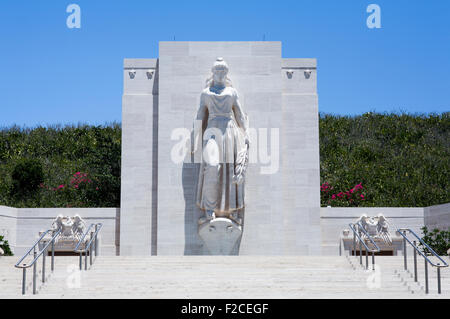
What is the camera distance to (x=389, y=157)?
26.2 metres

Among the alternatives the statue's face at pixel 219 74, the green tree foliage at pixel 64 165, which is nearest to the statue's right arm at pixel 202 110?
the statue's face at pixel 219 74

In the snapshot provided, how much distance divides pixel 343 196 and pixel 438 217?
20.3 feet

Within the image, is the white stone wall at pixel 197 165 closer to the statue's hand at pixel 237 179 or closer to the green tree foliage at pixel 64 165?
the statue's hand at pixel 237 179

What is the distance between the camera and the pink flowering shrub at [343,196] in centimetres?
2136

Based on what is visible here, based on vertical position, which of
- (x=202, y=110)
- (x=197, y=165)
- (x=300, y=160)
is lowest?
(x=197, y=165)

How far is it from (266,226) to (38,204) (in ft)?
32.6

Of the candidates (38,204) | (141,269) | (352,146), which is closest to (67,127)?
(38,204)

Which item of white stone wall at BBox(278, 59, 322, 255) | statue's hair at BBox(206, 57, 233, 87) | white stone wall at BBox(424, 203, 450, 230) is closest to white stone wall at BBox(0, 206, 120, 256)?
statue's hair at BBox(206, 57, 233, 87)

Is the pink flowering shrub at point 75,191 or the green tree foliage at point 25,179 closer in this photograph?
the pink flowering shrub at point 75,191

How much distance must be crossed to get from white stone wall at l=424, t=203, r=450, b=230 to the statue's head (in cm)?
646

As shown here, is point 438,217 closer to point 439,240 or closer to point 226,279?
point 439,240

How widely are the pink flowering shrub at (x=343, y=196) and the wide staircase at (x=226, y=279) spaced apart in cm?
878

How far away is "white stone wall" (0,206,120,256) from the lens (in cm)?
1591

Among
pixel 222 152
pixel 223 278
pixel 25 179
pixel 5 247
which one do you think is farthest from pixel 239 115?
pixel 25 179
